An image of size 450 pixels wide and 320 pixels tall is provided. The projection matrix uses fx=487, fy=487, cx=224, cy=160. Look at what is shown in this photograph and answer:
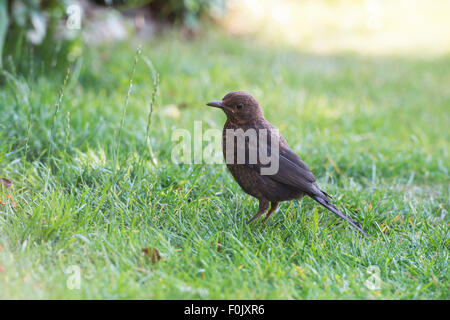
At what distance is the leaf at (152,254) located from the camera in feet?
8.66

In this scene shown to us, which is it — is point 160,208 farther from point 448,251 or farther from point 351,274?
point 448,251

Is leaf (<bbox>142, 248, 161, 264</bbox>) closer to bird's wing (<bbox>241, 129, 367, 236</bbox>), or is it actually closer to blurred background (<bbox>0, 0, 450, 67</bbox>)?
bird's wing (<bbox>241, 129, 367, 236</bbox>)

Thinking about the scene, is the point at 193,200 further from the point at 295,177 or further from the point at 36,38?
the point at 36,38

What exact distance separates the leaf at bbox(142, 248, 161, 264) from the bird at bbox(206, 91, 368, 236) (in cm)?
75

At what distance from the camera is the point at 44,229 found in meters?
2.69

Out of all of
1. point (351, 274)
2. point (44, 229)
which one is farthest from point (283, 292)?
point (44, 229)

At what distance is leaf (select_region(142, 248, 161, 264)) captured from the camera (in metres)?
2.64

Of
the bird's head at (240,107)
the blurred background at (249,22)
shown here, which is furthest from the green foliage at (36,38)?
the bird's head at (240,107)

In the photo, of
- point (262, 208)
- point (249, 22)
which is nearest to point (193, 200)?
point (262, 208)

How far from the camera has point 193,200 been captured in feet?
10.9

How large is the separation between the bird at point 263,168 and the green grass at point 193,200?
0.16m

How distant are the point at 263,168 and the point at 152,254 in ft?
3.07

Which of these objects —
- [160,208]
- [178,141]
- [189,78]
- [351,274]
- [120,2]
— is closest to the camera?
[351,274]
